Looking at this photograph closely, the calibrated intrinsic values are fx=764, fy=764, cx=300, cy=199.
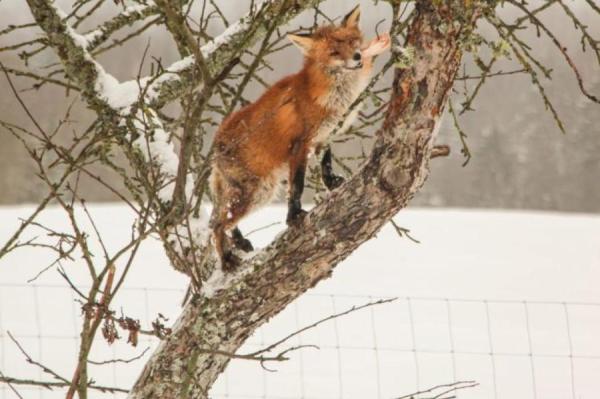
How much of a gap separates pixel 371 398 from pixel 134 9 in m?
4.69

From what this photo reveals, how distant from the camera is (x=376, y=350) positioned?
6.80 metres

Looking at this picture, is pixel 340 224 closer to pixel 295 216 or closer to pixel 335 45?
pixel 295 216

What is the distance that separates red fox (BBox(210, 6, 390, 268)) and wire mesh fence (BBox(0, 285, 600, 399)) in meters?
2.81

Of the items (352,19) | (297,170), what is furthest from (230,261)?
(352,19)

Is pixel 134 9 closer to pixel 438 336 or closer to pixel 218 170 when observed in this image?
pixel 218 170

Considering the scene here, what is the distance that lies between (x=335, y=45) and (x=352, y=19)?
22cm

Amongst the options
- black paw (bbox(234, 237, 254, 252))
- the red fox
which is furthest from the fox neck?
black paw (bbox(234, 237, 254, 252))

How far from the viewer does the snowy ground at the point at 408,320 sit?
7523 mm

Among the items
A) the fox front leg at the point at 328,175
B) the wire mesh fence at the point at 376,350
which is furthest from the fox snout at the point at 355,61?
the wire mesh fence at the point at 376,350

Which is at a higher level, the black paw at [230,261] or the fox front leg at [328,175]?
the fox front leg at [328,175]

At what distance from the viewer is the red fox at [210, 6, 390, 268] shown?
394 cm

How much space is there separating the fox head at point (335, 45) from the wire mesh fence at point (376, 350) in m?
3.12

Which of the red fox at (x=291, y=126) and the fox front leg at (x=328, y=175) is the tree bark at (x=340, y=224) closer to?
the red fox at (x=291, y=126)

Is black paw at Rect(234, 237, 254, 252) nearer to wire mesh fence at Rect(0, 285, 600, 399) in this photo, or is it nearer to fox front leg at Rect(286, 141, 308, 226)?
fox front leg at Rect(286, 141, 308, 226)
